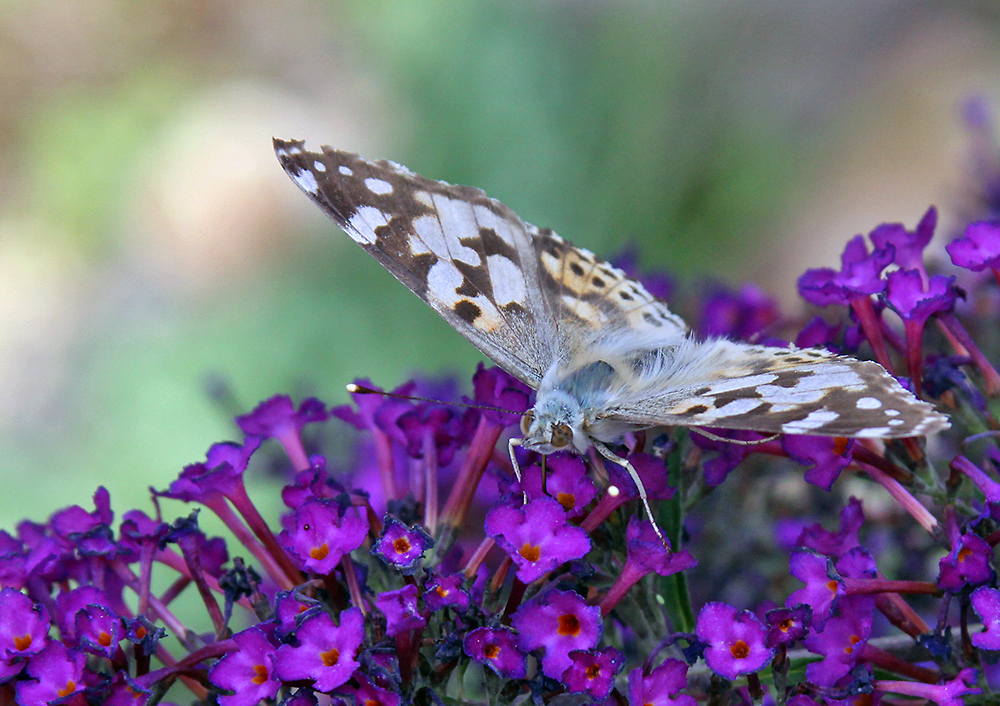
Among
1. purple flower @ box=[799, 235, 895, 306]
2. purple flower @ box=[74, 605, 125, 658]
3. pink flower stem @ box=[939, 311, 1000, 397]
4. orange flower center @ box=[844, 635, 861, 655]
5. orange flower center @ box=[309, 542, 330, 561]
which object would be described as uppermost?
purple flower @ box=[799, 235, 895, 306]

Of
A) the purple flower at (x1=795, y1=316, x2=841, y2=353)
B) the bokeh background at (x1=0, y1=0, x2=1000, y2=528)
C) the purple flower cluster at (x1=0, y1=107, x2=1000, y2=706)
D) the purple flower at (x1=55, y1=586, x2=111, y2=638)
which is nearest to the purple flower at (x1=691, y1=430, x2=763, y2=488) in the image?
the purple flower cluster at (x1=0, y1=107, x2=1000, y2=706)

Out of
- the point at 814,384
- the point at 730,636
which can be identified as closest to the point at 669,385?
the point at 814,384

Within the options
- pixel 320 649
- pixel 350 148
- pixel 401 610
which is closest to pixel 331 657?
pixel 320 649

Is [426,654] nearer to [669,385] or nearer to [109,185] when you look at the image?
[669,385]

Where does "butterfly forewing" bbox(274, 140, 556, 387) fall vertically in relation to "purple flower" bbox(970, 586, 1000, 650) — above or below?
above

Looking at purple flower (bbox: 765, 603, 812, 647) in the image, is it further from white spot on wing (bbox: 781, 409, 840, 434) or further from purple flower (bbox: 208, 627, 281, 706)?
purple flower (bbox: 208, 627, 281, 706)

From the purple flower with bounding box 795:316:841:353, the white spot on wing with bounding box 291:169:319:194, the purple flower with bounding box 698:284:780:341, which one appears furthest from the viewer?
the purple flower with bounding box 698:284:780:341

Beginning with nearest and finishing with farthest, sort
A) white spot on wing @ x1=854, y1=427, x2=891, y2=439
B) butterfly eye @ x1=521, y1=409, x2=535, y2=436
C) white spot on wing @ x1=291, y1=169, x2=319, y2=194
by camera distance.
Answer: white spot on wing @ x1=854, y1=427, x2=891, y2=439 → butterfly eye @ x1=521, y1=409, x2=535, y2=436 → white spot on wing @ x1=291, y1=169, x2=319, y2=194
